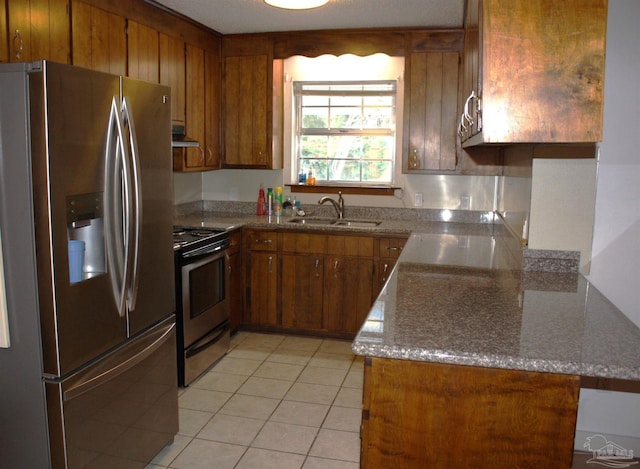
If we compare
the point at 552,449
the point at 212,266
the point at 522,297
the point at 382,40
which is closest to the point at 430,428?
Answer: the point at 552,449

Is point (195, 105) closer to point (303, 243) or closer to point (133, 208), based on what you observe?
point (303, 243)

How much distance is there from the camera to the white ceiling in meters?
3.65

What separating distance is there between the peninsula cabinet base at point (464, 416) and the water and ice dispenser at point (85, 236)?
114cm

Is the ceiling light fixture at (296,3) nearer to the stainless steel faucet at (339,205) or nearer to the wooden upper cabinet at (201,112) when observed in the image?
the wooden upper cabinet at (201,112)

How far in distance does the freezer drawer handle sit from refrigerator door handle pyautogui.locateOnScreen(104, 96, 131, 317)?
0.73ft

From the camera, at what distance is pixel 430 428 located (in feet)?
5.52

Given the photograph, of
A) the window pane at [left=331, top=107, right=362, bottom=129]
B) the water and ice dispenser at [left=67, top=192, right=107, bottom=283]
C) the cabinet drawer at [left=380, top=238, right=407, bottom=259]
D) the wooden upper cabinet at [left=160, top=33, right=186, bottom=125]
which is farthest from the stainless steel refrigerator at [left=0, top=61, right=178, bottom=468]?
the window pane at [left=331, top=107, right=362, bottom=129]

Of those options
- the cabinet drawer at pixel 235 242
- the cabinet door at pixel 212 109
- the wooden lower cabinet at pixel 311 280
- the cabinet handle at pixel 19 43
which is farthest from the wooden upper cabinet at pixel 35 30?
the wooden lower cabinet at pixel 311 280

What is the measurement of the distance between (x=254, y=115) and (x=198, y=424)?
2502 millimetres

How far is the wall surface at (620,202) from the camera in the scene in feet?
7.55

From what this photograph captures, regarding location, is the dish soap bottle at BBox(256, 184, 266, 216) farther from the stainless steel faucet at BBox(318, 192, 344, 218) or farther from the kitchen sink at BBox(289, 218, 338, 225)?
the stainless steel faucet at BBox(318, 192, 344, 218)

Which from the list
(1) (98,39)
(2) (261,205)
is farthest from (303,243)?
(1) (98,39)

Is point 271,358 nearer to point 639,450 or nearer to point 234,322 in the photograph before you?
point 234,322

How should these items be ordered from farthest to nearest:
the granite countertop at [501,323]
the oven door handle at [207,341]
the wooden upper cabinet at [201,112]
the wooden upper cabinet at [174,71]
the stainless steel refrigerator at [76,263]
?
the wooden upper cabinet at [201,112]
the wooden upper cabinet at [174,71]
the oven door handle at [207,341]
the stainless steel refrigerator at [76,263]
the granite countertop at [501,323]
